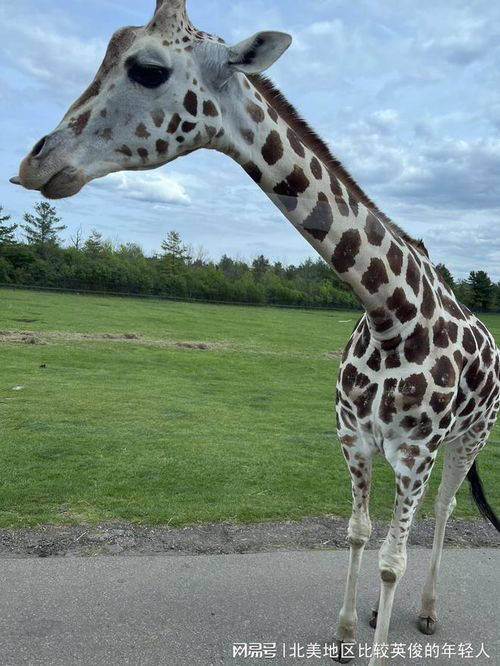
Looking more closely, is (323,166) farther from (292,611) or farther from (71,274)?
(71,274)

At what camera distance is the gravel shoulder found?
12.9 feet

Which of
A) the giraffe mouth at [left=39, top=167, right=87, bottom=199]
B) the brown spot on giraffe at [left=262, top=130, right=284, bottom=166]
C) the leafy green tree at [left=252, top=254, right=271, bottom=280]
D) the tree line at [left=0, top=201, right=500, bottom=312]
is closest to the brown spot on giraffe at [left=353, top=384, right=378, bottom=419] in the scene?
the brown spot on giraffe at [left=262, top=130, right=284, bottom=166]

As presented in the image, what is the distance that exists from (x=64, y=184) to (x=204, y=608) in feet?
8.56

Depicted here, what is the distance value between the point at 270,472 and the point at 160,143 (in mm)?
4441

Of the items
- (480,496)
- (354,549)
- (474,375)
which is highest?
(474,375)

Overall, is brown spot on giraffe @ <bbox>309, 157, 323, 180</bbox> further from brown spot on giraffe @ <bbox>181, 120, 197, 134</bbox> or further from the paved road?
the paved road

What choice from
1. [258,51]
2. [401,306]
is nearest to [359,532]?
[401,306]

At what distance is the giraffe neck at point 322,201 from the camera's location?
221 centimetres

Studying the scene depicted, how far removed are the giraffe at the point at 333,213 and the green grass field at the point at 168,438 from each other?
7.17 ft

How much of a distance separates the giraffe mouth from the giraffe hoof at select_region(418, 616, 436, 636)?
3148 millimetres

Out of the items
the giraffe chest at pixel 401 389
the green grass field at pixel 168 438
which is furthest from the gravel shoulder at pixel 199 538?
the giraffe chest at pixel 401 389

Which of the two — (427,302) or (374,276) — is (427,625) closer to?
(427,302)

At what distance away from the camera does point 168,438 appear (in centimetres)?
697

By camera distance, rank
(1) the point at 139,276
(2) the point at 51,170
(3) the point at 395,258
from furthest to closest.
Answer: (1) the point at 139,276, (3) the point at 395,258, (2) the point at 51,170
